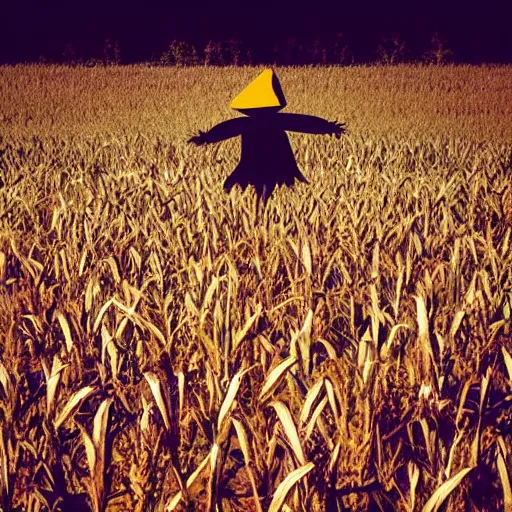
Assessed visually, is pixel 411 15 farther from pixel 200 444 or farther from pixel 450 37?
pixel 200 444

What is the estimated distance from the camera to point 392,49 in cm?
2014

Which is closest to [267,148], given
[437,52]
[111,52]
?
[437,52]

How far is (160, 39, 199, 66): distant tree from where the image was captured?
19766 millimetres

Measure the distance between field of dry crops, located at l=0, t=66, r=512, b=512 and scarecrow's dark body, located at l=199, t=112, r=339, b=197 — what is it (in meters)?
0.18

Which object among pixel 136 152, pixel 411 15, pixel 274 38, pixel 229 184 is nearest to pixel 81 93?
pixel 136 152

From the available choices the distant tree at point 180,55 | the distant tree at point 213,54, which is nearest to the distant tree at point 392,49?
the distant tree at point 213,54

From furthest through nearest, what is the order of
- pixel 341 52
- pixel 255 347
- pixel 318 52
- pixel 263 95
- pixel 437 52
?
pixel 318 52
pixel 341 52
pixel 437 52
pixel 263 95
pixel 255 347

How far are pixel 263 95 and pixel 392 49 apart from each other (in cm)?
1829

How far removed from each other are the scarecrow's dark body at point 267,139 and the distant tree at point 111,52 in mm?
17867

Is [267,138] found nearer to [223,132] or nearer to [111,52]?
[223,132]

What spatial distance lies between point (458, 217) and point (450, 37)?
18.3 meters

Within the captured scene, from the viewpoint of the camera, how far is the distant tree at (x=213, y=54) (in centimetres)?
1989

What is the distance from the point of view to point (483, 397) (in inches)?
58.0

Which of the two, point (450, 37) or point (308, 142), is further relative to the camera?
point (450, 37)
